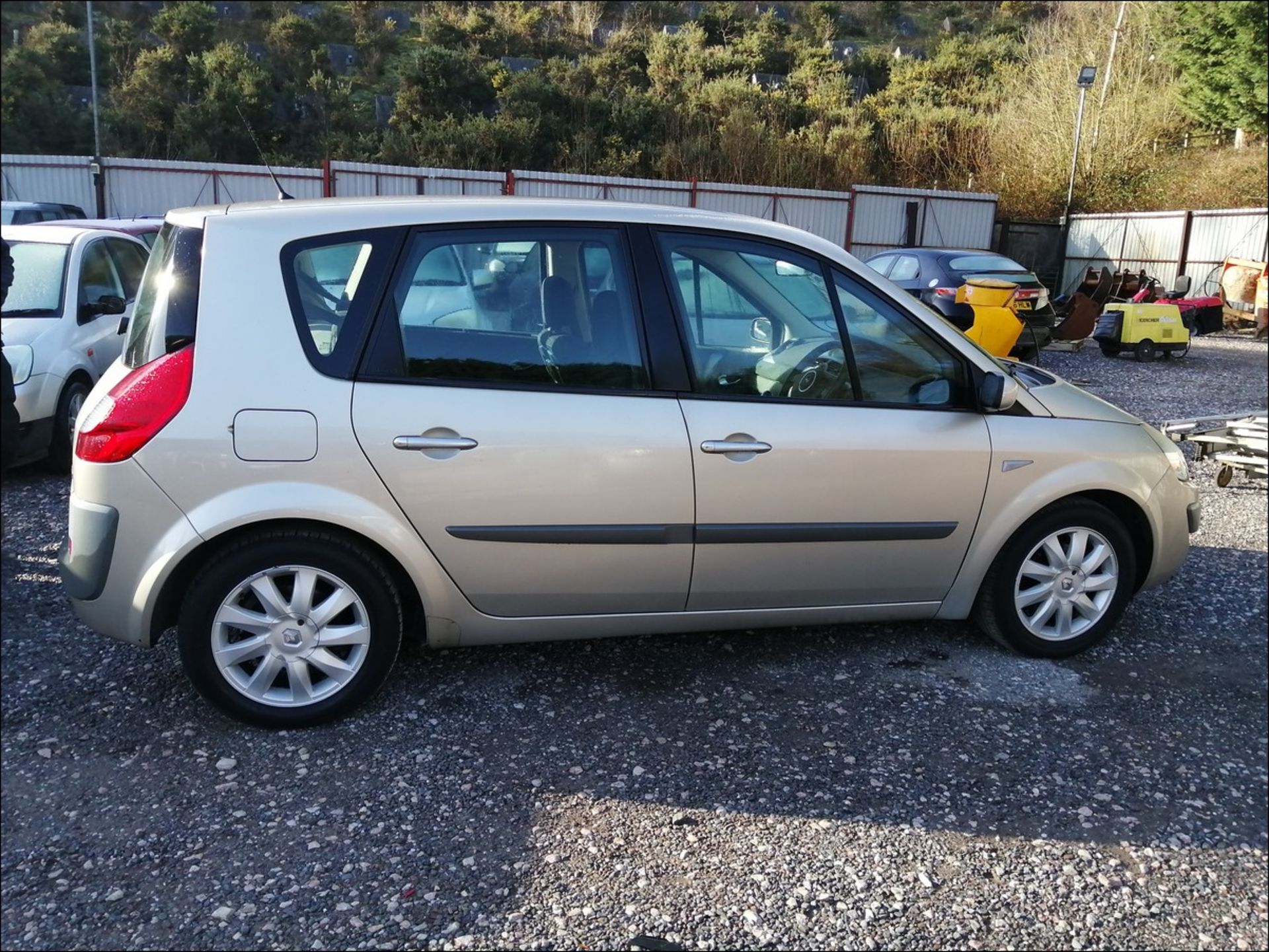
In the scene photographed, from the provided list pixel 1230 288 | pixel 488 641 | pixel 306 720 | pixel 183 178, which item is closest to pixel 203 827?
pixel 306 720

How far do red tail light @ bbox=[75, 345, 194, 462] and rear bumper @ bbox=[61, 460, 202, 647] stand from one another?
1.9 inches

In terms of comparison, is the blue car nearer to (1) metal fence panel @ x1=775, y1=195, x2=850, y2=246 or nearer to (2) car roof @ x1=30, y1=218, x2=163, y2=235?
(2) car roof @ x1=30, y1=218, x2=163, y2=235

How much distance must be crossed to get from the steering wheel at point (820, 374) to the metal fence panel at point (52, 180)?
24.5m

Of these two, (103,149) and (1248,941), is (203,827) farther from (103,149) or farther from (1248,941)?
(103,149)

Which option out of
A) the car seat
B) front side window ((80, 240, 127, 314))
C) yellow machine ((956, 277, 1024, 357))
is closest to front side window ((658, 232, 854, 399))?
the car seat

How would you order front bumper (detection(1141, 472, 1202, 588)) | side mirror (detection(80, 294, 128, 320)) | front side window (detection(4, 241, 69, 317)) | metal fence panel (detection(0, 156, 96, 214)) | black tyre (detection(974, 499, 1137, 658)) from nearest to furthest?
black tyre (detection(974, 499, 1137, 658))
front bumper (detection(1141, 472, 1202, 588))
front side window (detection(4, 241, 69, 317))
side mirror (detection(80, 294, 128, 320))
metal fence panel (detection(0, 156, 96, 214))

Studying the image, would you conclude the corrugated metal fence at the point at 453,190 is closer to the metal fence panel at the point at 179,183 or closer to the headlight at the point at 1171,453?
the metal fence panel at the point at 179,183

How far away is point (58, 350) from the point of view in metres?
6.64

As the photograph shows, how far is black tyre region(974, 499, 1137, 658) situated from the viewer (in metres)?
3.93

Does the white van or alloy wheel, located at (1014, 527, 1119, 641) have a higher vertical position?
the white van

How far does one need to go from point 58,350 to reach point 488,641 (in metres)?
4.72

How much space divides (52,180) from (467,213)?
82.4 ft

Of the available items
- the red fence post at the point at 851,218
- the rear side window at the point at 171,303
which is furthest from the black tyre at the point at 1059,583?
the red fence post at the point at 851,218

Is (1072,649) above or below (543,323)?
below
